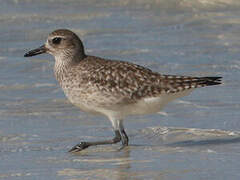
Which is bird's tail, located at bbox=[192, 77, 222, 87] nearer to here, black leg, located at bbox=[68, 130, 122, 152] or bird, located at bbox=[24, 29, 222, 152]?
bird, located at bbox=[24, 29, 222, 152]

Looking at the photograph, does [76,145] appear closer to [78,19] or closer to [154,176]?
[154,176]

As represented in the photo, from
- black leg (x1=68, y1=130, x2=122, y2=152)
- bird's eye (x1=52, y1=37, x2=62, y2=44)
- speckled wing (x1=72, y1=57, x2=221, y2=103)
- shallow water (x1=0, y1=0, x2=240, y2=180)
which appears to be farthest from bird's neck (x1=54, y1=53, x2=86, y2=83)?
black leg (x1=68, y1=130, x2=122, y2=152)

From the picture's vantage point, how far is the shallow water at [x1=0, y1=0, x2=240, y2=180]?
9195mm

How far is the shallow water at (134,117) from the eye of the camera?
9195 mm

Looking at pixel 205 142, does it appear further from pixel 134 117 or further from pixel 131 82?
pixel 134 117

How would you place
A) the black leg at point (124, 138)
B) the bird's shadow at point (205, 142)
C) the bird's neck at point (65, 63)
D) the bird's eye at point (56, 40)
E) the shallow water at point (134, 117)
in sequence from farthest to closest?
the bird's eye at point (56, 40) < the bird's neck at point (65, 63) < the black leg at point (124, 138) < the bird's shadow at point (205, 142) < the shallow water at point (134, 117)

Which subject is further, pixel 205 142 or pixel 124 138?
pixel 124 138

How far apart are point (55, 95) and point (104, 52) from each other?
2.27 m

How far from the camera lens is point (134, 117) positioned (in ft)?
38.2

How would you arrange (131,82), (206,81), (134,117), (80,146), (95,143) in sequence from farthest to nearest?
(134,117)
(131,82)
(206,81)
(95,143)
(80,146)

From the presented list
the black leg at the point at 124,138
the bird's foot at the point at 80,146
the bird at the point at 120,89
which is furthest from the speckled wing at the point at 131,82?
the bird's foot at the point at 80,146

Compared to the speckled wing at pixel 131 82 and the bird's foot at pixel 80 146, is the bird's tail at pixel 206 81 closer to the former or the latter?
the speckled wing at pixel 131 82

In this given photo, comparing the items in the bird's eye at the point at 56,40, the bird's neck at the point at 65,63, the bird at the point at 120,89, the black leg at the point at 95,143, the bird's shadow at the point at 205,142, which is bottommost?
the bird's shadow at the point at 205,142

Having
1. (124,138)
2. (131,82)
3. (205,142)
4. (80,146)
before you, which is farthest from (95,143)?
(205,142)
